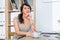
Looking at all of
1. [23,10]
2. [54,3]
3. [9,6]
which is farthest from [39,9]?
[23,10]

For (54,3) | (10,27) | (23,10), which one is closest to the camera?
(23,10)

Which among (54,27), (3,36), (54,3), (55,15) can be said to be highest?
(54,3)

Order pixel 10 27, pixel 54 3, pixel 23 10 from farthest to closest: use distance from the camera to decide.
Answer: pixel 10 27, pixel 54 3, pixel 23 10

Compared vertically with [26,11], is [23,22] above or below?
below

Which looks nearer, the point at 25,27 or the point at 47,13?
the point at 25,27

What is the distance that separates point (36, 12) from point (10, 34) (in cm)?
81

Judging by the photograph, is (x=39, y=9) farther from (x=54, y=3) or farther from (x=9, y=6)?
(x=9, y=6)

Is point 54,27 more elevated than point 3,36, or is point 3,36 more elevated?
point 54,27

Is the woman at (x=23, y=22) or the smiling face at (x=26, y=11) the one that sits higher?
the smiling face at (x=26, y=11)

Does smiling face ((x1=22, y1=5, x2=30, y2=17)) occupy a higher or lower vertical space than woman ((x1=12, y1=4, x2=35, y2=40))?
higher

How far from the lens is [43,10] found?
3654 mm

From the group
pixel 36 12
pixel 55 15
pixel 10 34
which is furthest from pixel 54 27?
pixel 10 34

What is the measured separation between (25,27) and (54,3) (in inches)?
47.1

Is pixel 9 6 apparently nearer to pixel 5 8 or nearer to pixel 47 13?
pixel 5 8
